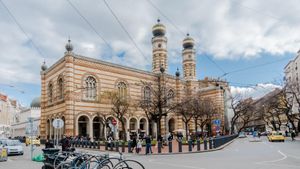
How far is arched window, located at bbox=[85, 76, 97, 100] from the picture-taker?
43.8 meters

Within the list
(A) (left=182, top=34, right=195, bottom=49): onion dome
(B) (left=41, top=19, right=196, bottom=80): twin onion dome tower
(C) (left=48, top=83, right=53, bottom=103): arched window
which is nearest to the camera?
(C) (left=48, top=83, right=53, bottom=103): arched window

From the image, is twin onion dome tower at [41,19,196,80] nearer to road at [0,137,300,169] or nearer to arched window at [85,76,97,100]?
arched window at [85,76,97,100]

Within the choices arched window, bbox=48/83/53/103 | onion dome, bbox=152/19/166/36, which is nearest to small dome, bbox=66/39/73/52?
arched window, bbox=48/83/53/103

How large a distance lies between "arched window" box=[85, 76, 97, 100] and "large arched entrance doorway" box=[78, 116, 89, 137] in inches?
115

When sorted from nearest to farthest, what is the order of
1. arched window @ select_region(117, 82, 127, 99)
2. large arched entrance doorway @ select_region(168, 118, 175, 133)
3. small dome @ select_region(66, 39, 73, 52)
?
small dome @ select_region(66, 39, 73, 52) < arched window @ select_region(117, 82, 127, 99) < large arched entrance doorway @ select_region(168, 118, 175, 133)

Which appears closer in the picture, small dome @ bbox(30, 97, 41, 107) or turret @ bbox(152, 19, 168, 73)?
turret @ bbox(152, 19, 168, 73)

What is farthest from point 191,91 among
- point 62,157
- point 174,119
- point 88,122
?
point 62,157

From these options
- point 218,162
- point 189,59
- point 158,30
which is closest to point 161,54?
point 158,30

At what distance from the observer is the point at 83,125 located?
44.4 metres

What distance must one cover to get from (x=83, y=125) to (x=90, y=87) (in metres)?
5.54

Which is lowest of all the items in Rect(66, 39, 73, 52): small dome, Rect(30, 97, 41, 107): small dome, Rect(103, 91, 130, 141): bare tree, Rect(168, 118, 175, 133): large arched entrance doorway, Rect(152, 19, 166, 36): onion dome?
Rect(168, 118, 175, 133): large arched entrance doorway

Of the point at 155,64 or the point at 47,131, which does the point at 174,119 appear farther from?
the point at 47,131

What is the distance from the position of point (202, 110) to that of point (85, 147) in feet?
66.0

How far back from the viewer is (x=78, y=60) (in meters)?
42.8
